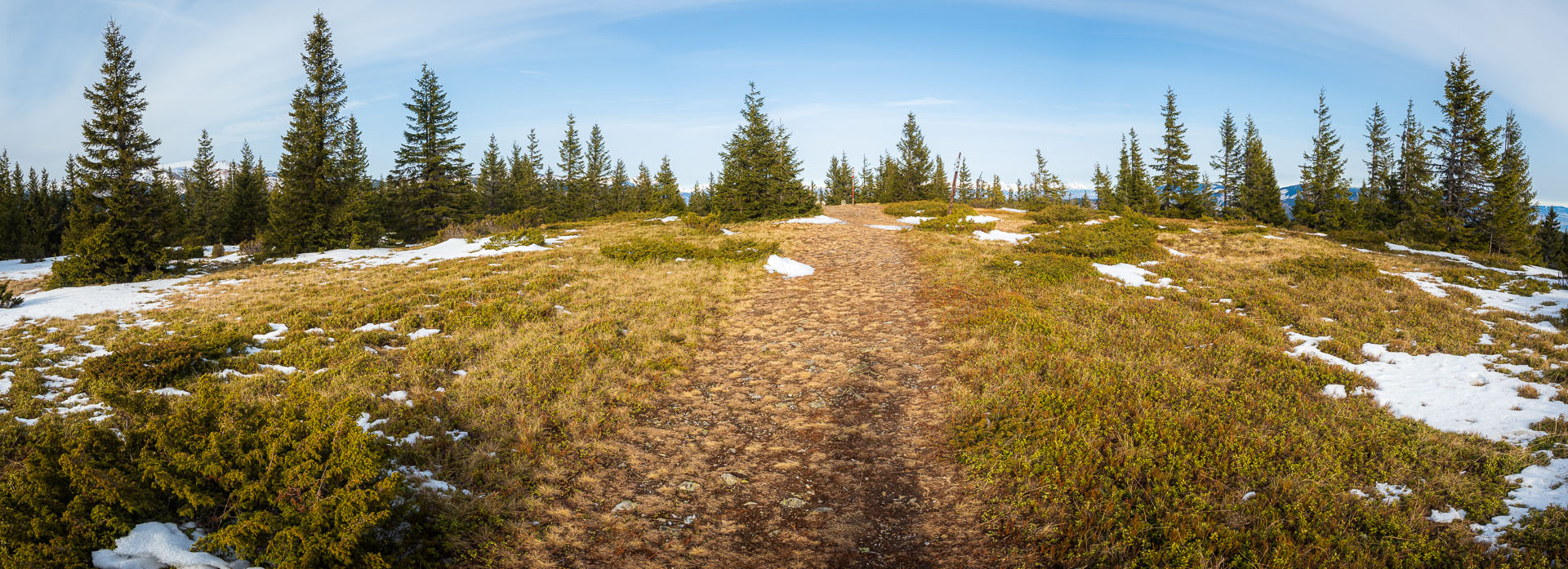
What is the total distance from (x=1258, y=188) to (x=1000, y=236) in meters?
32.8

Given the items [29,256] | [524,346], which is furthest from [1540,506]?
[29,256]

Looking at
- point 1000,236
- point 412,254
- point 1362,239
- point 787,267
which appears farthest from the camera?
point 1000,236

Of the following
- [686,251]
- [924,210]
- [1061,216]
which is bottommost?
[686,251]

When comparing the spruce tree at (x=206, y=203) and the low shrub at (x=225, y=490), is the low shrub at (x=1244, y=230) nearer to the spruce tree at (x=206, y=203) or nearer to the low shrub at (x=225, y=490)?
the low shrub at (x=225, y=490)

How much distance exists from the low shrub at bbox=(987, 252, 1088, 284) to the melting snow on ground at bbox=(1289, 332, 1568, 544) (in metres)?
5.44

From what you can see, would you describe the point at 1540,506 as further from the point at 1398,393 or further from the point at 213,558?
the point at 213,558

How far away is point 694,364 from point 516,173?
188 ft

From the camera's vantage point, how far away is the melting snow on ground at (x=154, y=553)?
11.0 feet

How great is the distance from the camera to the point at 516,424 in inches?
256

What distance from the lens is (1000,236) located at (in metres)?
24.0

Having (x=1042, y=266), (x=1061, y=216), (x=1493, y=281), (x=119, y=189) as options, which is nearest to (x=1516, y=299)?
(x=1493, y=281)

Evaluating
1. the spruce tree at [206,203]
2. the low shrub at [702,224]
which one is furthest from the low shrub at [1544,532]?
the spruce tree at [206,203]

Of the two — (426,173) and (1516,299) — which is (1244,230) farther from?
(426,173)

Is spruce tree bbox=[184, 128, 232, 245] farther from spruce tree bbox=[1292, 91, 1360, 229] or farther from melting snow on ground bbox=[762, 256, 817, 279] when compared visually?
spruce tree bbox=[1292, 91, 1360, 229]
